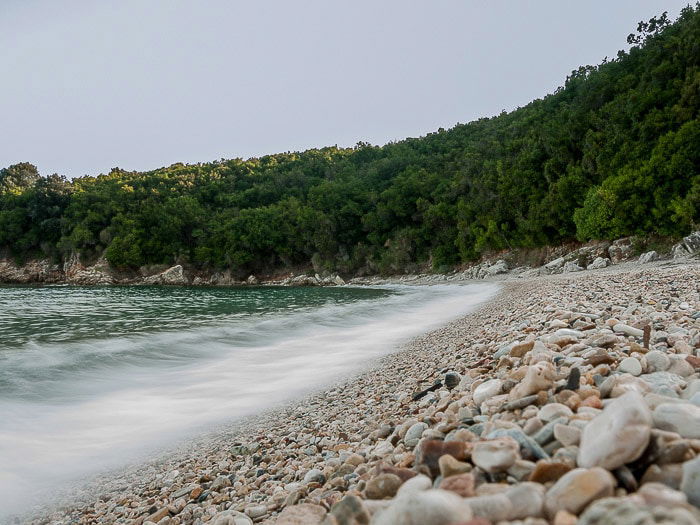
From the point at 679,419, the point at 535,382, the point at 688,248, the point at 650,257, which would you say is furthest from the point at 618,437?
the point at 650,257

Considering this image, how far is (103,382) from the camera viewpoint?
7.37m

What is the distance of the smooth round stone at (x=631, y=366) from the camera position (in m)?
2.33

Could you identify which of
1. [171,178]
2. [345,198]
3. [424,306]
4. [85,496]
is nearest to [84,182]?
[171,178]

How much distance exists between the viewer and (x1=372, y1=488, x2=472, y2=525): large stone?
3.62 ft

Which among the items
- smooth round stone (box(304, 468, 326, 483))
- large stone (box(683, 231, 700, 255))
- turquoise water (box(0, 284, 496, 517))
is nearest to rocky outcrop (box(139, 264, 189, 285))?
turquoise water (box(0, 284, 496, 517))

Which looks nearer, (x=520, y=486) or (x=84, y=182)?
(x=520, y=486)

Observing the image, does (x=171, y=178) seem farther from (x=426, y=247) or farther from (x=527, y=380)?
(x=527, y=380)

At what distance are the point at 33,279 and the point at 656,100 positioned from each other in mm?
87739

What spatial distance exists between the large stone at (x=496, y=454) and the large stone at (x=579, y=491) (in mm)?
280

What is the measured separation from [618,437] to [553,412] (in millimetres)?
528

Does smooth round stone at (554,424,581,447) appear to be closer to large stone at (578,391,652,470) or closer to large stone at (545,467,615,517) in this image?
large stone at (578,391,652,470)

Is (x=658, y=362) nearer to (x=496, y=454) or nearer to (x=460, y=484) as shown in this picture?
(x=496, y=454)

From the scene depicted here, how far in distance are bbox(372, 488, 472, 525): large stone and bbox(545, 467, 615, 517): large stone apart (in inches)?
9.0

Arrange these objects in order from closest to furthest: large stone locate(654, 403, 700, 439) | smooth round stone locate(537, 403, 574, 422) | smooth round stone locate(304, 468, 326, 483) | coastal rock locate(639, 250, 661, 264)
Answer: large stone locate(654, 403, 700, 439) → smooth round stone locate(537, 403, 574, 422) → smooth round stone locate(304, 468, 326, 483) → coastal rock locate(639, 250, 661, 264)
